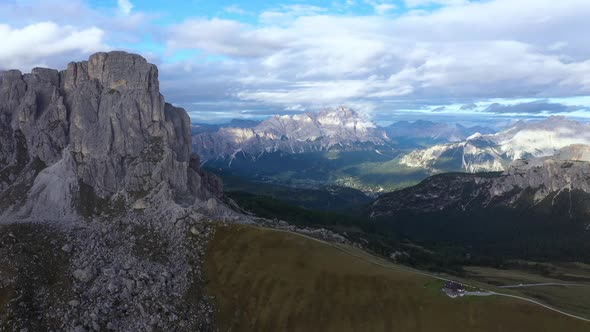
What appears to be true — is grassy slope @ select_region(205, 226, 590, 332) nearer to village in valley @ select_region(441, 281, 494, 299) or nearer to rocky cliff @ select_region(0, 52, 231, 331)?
village in valley @ select_region(441, 281, 494, 299)

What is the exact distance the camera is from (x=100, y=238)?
15450 centimetres

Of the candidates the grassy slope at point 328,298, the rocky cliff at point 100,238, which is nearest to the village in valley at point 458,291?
the grassy slope at point 328,298

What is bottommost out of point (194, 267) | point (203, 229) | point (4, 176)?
point (194, 267)

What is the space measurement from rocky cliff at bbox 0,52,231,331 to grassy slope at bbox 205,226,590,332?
941 cm

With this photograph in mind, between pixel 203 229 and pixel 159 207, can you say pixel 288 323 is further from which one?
pixel 159 207

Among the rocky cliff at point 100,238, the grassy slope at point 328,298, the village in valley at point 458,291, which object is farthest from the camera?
the village in valley at point 458,291

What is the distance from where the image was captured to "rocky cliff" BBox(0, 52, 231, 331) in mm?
121688

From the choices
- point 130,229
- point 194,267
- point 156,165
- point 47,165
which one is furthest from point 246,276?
point 47,165

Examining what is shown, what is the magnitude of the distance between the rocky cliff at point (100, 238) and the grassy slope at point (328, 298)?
9.41 metres

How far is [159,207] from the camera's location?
172375mm

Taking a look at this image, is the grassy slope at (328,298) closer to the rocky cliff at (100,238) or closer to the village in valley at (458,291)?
the village in valley at (458,291)

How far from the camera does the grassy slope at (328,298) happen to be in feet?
388

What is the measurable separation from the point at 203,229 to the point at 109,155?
208 ft

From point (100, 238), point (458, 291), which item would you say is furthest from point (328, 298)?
point (100, 238)
